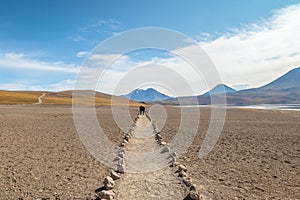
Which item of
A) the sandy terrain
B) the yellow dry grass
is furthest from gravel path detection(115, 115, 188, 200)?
the yellow dry grass

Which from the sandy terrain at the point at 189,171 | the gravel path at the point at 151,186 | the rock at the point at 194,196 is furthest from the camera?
the sandy terrain at the point at 189,171

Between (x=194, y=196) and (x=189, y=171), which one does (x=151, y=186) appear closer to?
(x=194, y=196)

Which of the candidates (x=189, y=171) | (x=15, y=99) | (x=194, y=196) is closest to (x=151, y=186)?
(x=194, y=196)

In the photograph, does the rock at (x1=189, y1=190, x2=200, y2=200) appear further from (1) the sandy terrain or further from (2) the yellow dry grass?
(2) the yellow dry grass

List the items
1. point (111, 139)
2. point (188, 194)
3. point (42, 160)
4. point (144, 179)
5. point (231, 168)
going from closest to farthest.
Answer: point (188, 194) < point (144, 179) < point (231, 168) < point (42, 160) < point (111, 139)

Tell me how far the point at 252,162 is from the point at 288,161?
1.84 m

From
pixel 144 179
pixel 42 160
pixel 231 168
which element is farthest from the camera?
pixel 42 160

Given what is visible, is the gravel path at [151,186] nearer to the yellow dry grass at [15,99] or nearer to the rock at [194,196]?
the rock at [194,196]

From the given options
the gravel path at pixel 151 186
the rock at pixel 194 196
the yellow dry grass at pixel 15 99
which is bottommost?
the gravel path at pixel 151 186

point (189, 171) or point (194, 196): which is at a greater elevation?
point (194, 196)

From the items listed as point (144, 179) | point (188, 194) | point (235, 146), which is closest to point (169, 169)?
point (144, 179)

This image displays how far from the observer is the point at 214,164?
1420 cm

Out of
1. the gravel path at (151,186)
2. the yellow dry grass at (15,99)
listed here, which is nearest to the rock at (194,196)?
the gravel path at (151,186)

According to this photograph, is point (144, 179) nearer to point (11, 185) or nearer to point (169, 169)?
point (169, 169)
